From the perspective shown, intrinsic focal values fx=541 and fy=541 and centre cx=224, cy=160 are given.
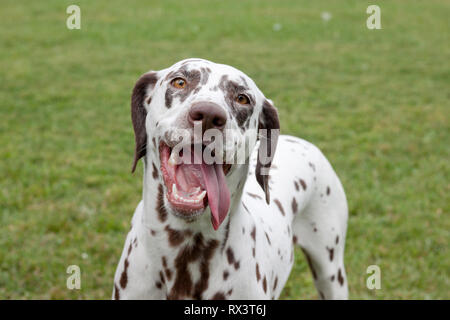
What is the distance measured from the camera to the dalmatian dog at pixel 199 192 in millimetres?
2340

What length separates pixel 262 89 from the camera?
29.6 ft

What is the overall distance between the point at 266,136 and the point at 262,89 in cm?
629

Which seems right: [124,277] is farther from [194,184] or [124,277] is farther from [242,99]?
[242,99]

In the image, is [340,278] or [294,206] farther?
[340,278]

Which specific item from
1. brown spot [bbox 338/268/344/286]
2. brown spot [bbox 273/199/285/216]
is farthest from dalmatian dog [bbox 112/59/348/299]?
brown spot [bbox 338/268/344/286]

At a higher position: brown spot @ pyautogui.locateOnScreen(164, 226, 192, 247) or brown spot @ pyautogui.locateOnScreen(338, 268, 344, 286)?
brown spot @ pyautogui.locateOnScreen(164, 226, 192, 247)

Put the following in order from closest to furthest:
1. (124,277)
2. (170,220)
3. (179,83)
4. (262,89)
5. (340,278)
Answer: (179,83), (170,220), (124,277), (340,278), (262,89)

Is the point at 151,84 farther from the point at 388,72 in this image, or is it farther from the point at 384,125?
the point at 388,72

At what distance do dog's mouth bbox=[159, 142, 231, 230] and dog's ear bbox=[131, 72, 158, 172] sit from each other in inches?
11.6

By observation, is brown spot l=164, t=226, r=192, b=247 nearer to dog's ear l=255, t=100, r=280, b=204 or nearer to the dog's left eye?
dog's ear l=255, t=100, r=280, b=204

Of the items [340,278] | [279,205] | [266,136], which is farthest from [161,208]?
[340,278]

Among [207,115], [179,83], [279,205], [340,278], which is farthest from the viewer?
[340,278]

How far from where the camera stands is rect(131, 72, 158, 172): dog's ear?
8.87ft

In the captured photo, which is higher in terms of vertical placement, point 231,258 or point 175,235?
point 175,235
